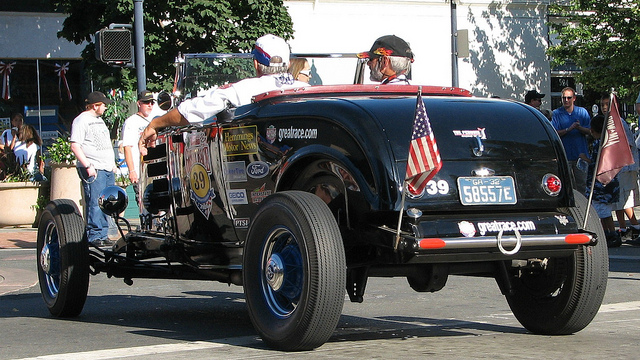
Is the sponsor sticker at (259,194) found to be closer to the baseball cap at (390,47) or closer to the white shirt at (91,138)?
the baseball cap at (390,47)

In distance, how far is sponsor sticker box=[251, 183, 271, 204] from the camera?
18.7 feet

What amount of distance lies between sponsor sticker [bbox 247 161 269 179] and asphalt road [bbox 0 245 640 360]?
91 centimetres

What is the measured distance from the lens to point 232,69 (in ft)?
26.6

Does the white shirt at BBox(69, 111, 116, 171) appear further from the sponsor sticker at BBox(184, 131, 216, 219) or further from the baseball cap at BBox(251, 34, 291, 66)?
the baseball cap at BBox(251, 34, 291, 66)

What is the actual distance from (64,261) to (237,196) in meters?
1.57

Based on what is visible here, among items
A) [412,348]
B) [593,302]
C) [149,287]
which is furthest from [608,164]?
[149,287]

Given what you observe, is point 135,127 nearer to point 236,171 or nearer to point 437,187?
point 236,171

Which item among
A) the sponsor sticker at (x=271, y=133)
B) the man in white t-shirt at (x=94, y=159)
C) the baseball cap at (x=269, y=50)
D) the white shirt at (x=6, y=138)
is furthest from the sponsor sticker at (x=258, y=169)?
the white shirt at (x=6, y=138)

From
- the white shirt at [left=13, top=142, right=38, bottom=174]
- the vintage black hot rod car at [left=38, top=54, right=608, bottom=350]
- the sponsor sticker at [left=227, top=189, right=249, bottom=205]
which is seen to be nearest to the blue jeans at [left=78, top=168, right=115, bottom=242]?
the white shirt at [left=13, top=142, right=38, bottom=174]

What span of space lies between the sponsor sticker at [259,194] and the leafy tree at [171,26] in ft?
43.8

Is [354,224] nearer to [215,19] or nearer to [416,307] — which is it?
[416,307]

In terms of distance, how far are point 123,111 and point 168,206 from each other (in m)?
15.3

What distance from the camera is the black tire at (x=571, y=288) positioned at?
5402mm

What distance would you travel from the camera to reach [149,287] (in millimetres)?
8977
